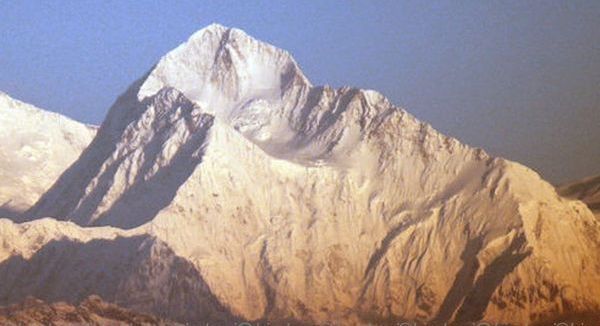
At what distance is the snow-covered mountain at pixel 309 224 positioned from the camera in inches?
4734

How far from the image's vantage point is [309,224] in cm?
12988

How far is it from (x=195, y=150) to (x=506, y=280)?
2935cm

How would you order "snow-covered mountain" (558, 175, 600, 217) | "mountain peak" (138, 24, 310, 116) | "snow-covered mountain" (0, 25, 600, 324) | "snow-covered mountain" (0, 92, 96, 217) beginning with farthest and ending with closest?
"snow-covered mountain" (558, 175, 600, 217) → "snow-covered mountain" (0, 92, 96, 217) → "mountain peak" (138, 24, 310, 116) → "snow-covered mountain" (0, 25, 600, 324)

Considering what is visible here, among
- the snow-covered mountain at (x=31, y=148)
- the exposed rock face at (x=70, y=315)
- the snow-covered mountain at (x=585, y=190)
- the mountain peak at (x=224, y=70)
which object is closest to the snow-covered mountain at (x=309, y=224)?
the mountain peak at (x=224, y=70)

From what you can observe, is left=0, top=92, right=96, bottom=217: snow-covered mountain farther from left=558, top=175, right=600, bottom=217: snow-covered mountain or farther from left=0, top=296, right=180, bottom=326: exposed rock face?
Result: left=0, top=296, right=180, bottom=326: exposed rock face

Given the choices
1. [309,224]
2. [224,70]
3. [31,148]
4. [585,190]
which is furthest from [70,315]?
[585,190]

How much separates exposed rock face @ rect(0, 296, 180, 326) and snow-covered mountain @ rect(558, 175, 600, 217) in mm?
89181

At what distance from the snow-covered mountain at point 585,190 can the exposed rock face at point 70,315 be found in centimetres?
8918

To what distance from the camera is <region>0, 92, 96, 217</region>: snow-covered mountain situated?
510 ft

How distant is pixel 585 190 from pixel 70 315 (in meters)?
114

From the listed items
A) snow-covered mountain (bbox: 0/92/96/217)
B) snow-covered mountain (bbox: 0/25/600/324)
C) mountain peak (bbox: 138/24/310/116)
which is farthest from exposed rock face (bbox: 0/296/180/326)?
snow-covered mountain (bbox: 0/92/96/217)

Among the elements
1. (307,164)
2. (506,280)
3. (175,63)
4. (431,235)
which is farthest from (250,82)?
(506,280)

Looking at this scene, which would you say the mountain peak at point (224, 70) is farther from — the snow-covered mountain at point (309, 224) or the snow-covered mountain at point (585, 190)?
the snow-covered mountain at point (585, 190)

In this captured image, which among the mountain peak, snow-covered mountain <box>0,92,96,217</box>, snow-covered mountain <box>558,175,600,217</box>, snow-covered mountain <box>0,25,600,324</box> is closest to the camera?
snow-covered mountain <box>0,25,600,324</box>
